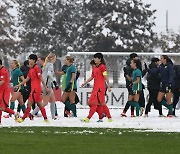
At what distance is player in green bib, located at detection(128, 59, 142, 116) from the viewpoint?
27.3m

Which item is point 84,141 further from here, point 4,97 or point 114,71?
point 114,71

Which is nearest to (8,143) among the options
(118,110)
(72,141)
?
(72,141)

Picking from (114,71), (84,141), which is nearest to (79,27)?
(114,71)

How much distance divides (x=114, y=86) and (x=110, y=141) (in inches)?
686

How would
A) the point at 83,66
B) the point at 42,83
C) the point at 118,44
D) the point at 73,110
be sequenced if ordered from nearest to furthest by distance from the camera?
the point at 42,83 < the point at 73,110 < the point at 83,66 < the point at 118,44

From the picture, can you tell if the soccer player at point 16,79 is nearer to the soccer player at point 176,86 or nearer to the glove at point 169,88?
the glove at point 169,88

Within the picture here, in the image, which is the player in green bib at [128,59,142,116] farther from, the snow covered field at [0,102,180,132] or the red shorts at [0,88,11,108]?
the red shorts at [0,88,11,108]

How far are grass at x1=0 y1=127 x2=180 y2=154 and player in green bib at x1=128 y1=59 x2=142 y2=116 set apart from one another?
249 inches

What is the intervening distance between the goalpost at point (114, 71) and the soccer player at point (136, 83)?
6.58 m

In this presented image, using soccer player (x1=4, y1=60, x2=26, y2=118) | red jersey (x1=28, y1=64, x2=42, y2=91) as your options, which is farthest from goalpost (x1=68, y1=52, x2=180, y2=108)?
red jersey (x1=28, y1=64, x2=42, y2=91)

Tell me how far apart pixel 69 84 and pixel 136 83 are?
2000mm

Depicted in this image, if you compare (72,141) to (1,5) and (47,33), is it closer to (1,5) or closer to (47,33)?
(1,5)

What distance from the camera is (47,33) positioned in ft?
309

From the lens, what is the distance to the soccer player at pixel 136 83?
27.3m
